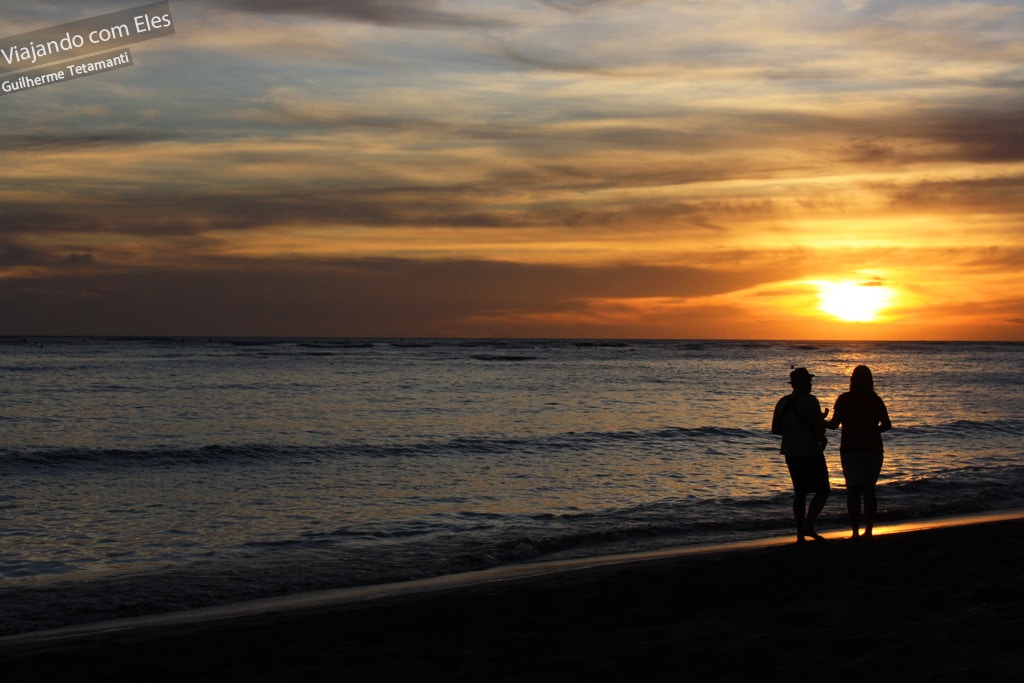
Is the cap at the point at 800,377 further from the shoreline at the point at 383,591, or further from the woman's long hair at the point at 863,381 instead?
the shoreline at the point at 383,591

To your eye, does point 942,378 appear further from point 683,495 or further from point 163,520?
point 163,520

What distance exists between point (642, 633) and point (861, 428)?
426 cm

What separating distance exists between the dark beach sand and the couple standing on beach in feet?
3.28

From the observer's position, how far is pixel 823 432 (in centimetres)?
942

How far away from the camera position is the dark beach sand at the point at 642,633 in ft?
17.9

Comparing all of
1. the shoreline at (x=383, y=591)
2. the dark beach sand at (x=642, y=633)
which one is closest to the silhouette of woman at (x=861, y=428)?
the shoreline at (x=383, y=591)

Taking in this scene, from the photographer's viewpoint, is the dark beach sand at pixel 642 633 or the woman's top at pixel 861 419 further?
the woman's top at pixel 861 419

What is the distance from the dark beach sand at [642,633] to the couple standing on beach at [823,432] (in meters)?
1.00

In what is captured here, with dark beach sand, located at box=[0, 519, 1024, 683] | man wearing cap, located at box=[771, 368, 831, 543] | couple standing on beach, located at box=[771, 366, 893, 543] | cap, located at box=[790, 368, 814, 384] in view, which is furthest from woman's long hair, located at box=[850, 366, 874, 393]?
dark beach sand, located at box=[0, 519, 1024, 683]

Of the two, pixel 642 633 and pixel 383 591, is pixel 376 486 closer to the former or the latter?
pixel 383 591

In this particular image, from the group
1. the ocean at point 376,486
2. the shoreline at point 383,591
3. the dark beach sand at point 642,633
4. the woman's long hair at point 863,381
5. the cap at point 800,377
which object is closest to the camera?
the dark beach sand at point 642,633

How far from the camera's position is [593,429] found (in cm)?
2455

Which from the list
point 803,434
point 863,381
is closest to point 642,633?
point 803,434

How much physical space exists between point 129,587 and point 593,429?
1686 cm
